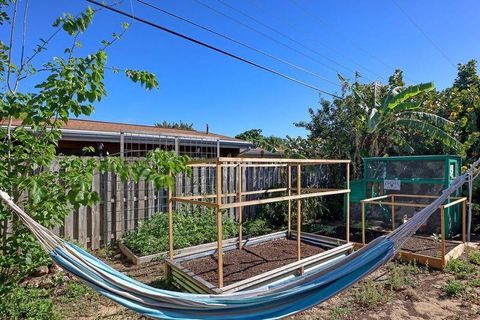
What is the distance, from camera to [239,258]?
17.8ft

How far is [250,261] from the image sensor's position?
5.26 meters

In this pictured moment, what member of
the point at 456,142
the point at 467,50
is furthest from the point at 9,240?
the point at 467,50

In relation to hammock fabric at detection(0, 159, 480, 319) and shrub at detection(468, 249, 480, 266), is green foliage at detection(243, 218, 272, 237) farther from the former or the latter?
hammock fabric at detection(0, 159, 480, 319)

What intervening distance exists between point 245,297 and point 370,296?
2.21 m

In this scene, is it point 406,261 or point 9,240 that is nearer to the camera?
point 9,240

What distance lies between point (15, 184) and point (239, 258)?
11.4 ft

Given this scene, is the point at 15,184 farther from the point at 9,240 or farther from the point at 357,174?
the point at 357,174

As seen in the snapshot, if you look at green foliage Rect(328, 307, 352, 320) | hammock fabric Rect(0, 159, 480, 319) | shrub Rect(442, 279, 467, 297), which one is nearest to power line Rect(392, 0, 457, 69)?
shrub Rect(442, 279, 467, 297)

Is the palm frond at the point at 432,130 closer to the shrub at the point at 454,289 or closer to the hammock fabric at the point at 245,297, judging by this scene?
the shrub at the point at 454,289

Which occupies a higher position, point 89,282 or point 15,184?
point 15,184

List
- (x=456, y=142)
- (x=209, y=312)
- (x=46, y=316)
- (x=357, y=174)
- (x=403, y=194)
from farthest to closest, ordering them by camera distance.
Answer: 1. (x=357, y=174)
2. (x=456, y=142)
3. (x=403, y=194)
4. (x=46, y=316)
5. (x=209, y=312)

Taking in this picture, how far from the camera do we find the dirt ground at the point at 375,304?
3.90 m

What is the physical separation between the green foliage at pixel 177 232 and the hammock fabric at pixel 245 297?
3589mm

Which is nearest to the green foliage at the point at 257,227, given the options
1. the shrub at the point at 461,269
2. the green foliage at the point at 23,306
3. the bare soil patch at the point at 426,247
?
the bare soil patch at the point at 426,247
